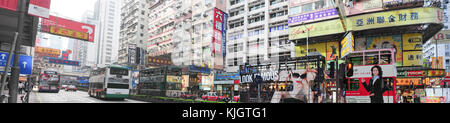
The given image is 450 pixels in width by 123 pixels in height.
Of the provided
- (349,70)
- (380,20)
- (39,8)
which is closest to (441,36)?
(380,20)

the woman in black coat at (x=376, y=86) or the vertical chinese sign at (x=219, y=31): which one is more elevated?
the vertical chinese sign at (x=219, y=31)

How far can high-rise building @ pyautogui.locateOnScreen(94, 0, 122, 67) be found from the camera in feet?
293

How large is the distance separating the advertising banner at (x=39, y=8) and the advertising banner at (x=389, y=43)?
2404cm

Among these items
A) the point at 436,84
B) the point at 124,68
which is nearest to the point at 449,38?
the point at 436,84

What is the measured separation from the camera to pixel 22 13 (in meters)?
7.22

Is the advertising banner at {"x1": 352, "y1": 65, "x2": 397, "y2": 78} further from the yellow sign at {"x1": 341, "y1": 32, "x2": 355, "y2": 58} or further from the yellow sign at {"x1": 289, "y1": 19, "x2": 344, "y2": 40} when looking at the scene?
the yellow sign at {"x1": 289, "y1": 19, "x2": 344, "y2": 40}

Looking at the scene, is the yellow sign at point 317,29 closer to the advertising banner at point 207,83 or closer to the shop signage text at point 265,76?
the shop signage text at point 265,76

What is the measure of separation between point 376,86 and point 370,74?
576 millimetres

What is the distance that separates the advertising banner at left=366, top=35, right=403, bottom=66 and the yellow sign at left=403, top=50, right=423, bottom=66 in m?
0.29

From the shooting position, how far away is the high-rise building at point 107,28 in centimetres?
8931

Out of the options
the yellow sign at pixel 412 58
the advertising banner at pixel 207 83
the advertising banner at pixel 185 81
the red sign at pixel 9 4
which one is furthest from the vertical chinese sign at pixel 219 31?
→ the red sign at pixel 9 4
